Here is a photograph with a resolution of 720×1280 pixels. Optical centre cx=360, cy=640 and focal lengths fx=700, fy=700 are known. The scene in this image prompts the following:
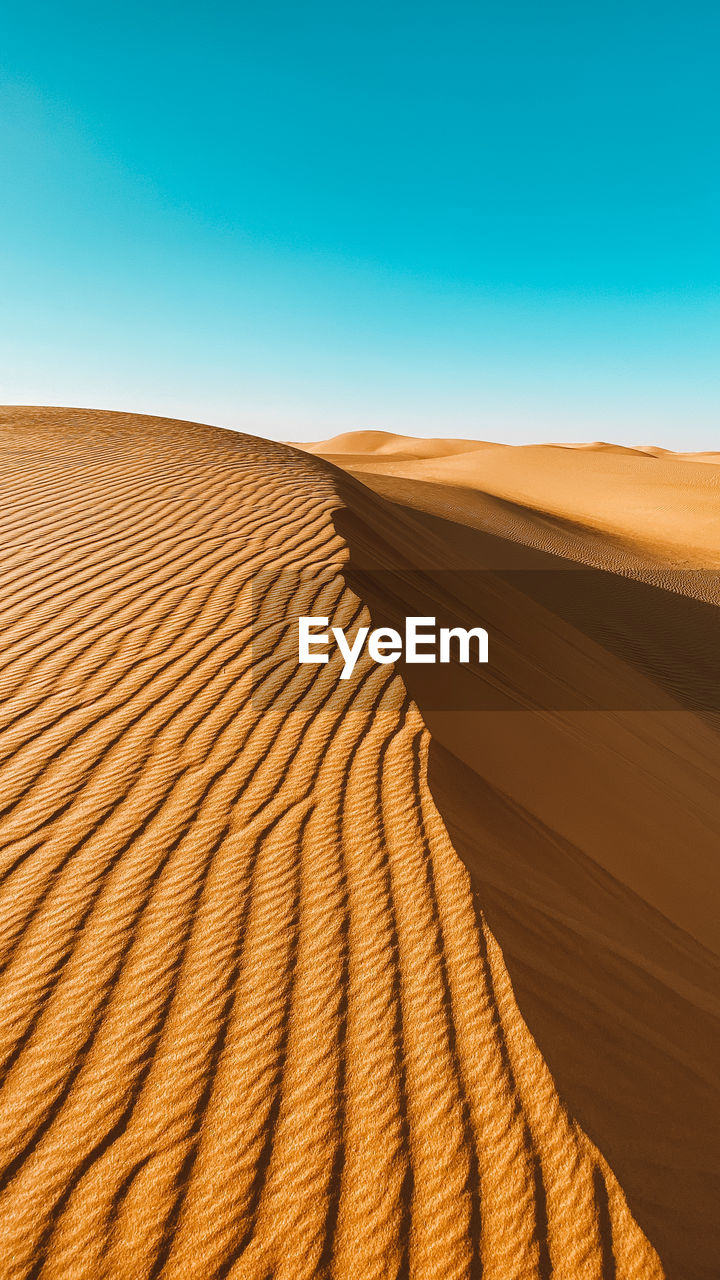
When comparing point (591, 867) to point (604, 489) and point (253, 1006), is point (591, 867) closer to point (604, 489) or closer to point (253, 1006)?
point (253, 1006)

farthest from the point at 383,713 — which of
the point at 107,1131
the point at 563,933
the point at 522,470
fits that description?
the point at 522,470

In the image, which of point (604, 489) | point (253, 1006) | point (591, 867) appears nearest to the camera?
point (253, 1006)

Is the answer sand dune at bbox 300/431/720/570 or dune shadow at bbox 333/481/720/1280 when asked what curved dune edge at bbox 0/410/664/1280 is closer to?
dune shadow at bbox 333/481/720/1280

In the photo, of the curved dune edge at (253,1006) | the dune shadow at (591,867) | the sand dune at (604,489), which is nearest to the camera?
the curved dune edge at (253,1006)

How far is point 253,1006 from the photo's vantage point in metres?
1.98

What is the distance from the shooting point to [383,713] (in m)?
3.59

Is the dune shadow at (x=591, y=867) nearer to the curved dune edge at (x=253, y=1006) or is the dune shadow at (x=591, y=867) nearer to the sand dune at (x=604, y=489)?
the curved dune edge at (x=253, y=1006)

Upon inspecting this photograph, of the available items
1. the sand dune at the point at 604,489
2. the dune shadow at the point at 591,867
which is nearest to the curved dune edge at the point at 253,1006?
the dune shadow at the point at 591,867

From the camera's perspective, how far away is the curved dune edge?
5.00 feet

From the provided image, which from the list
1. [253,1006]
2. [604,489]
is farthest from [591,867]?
[604,489]

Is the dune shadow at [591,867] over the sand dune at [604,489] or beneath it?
beneath

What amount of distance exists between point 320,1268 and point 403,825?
1455 mm

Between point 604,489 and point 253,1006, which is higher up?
point 604,489

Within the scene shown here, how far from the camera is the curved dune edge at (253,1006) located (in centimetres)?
152
